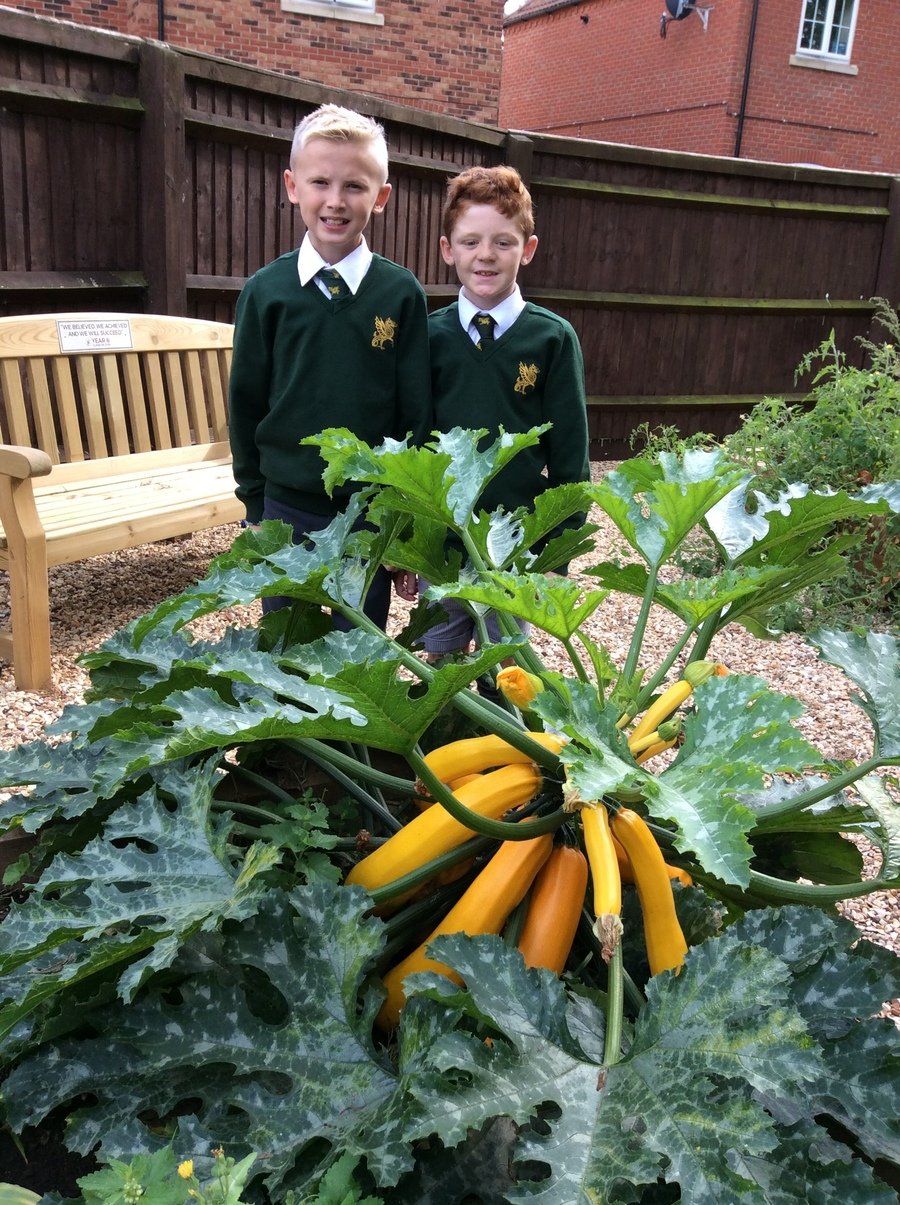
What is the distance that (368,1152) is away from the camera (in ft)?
2.78

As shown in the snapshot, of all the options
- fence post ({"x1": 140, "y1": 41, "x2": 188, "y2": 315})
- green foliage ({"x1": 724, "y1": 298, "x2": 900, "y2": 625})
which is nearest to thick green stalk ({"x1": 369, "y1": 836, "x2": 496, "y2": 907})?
green foliage ({"x1": 724, "y1": 298, "x2": 900, "y2": 625})

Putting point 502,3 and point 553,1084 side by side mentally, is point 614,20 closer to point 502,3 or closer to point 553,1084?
point 502,3

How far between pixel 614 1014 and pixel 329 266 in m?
2.31

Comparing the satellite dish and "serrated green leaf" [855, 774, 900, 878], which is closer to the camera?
"serrated green leaf" [855, 774, 900, 878]

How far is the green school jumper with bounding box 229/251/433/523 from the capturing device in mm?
2787


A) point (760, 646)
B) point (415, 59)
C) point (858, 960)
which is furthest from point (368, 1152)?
point (415, 59)

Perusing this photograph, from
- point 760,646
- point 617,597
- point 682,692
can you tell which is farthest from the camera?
point 617,597

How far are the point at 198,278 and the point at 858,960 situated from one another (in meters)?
5.77

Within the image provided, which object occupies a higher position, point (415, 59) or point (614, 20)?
point (614, 20)

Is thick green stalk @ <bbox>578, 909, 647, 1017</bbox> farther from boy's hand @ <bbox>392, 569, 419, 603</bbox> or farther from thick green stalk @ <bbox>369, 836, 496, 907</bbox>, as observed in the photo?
boy's hand @ <bbox>392, 569, 419, 603</bbox>

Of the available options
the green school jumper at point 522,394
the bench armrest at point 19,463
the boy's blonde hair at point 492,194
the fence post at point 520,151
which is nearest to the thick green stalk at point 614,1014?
the green school jumper at point 522,394

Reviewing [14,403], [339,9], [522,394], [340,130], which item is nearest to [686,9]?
[339,9]

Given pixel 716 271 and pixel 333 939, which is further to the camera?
pixel 716 271

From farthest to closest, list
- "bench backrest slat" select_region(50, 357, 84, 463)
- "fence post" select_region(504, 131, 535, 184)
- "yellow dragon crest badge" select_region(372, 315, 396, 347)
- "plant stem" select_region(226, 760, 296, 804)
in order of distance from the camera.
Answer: "fence post" select_region(504, 131, 535, 184) < "bench backrest slat" select_region(50, 357, 84, 463) < "yellow dragon crest badge" select_region(372, 315, 396, 347) < "plant stem" select_region(226, 760, 296, 804)
